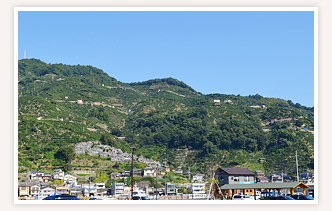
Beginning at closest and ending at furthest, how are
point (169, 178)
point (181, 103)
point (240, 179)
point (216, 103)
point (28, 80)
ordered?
1. point (240, 179)
2. point (169, 178)
3. point (216, 103)
4. point (181, 103)
5. point (28, 80)

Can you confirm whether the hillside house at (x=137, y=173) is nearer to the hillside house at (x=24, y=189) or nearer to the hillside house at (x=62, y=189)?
the hillside house at (x=62, y=189)

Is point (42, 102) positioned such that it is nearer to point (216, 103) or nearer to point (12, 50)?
point (216, 103)

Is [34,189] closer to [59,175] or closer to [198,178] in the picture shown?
[59,175]

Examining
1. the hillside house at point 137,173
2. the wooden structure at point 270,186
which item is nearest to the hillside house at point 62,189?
the hillside house at point 137,173

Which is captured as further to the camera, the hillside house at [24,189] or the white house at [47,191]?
the white house at [47,191]

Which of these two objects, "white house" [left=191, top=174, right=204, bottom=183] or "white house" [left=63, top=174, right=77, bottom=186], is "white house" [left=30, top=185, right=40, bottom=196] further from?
"white house" [left=191, top=174, right=204, bottom=183]

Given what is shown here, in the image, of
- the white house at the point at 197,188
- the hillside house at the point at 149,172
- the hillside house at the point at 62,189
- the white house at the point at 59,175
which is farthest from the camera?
the hillside house at the point at 149,172

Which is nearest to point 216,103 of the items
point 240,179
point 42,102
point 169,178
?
point 42,102

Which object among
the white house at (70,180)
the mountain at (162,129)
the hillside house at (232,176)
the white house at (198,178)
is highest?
the mountain at (162,129)
